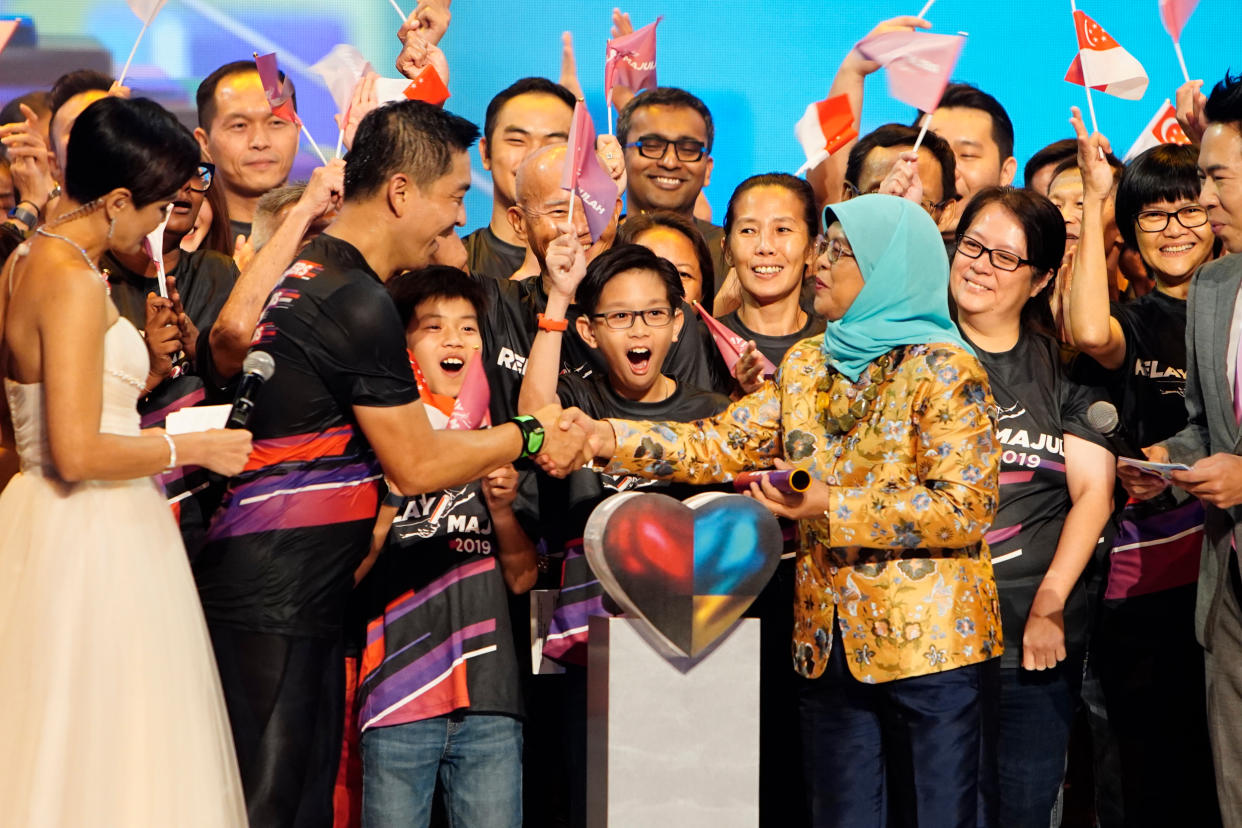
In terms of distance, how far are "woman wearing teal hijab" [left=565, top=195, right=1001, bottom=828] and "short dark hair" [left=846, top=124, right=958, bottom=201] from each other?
148 centimetres

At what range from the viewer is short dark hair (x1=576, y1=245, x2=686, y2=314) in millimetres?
3516

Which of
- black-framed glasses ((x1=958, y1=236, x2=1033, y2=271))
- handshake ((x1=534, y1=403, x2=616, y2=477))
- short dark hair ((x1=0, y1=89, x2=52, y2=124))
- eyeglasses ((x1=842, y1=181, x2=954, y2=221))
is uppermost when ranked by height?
short dark hair ((x1=0, y1=89, x2=52, y2=124))

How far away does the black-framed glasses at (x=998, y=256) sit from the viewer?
3.44 m

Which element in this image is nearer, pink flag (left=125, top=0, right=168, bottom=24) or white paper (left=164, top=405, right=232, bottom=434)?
white paper (left=164, top=405, right=232, bottom=434)

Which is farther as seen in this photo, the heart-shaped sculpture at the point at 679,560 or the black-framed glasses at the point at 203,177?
the black-framed glasses at the point at 203,177

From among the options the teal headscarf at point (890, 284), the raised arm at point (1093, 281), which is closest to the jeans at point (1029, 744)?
the raised arm at point (1093, 281)

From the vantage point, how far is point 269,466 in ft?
9.19

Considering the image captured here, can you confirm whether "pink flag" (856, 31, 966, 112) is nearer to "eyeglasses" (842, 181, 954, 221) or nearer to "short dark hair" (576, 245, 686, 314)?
"eyeglasses" (842, 181, 954, 221)

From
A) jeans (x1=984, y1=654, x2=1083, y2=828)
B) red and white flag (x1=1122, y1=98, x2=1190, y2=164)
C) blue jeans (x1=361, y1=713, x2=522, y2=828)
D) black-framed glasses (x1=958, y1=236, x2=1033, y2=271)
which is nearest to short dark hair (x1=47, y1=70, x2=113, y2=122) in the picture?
blue jeans (x1=361, y1=713, x2=522, y2=828)

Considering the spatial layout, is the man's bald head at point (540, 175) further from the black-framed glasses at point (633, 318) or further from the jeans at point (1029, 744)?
the jeans at point (1029, 744)

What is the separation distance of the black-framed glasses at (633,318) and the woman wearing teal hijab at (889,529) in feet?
1.54

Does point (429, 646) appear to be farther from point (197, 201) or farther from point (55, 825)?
point (197, 201)

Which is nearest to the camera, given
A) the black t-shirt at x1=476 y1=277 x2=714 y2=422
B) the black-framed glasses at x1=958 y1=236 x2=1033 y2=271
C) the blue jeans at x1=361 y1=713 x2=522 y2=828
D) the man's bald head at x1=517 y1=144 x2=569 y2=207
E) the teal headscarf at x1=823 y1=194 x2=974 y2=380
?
the teal headscarf at x1=823 y1=194 x2=974 y2=380

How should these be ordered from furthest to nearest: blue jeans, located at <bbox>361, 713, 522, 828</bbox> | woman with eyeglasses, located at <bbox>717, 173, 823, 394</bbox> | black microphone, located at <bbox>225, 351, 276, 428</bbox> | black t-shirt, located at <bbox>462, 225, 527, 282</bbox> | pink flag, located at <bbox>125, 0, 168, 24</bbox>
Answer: black t-shirt, located at <bbox>462, 225, 527, 282</bbox> → pink flag, located at <bbox>125, 0, 168, 24</bbox> → woman with eyeglasses, located at <bbox>717, 173, 823, 394</bbox> → blue jeans, located at <bbox>361, 713, 522, 828</bbox> → black microphone, located at <bbox>225, 351, 276, 428</bbox>
